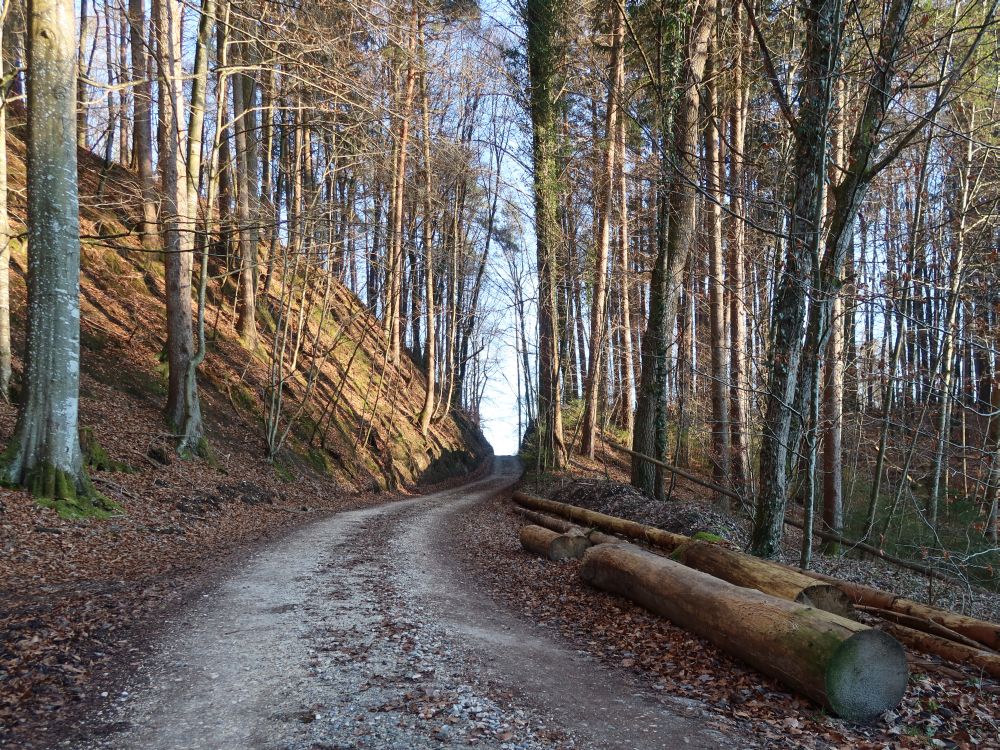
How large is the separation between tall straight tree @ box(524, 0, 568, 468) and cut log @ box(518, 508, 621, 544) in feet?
13.7

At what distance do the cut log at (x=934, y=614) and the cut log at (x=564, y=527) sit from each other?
3163 mm

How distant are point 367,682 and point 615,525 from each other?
7398 mm

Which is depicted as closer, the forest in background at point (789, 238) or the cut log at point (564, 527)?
the forest in background at point (789, 238)

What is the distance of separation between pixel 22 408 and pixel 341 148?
10852 millimetres

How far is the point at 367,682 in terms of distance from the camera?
4473 millimetres

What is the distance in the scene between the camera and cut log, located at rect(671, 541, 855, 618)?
5.75 m

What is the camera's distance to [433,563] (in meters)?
9.27

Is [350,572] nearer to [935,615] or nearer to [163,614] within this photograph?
[163,614]

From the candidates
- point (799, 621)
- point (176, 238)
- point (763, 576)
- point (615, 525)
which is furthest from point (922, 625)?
point (176, 238)

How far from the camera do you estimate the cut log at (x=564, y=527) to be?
31.3 ft

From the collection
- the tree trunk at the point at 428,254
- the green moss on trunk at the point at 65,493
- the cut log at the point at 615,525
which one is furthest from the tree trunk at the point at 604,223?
the green moss on trunk at the point at 65,493

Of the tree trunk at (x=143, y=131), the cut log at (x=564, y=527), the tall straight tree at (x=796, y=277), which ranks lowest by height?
the cut log at (x=564, y=527)

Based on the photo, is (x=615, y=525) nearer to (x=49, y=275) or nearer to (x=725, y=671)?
(x=725, y=671)

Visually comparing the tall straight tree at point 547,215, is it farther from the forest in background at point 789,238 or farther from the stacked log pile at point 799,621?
the stacked log pile at point 799,621
